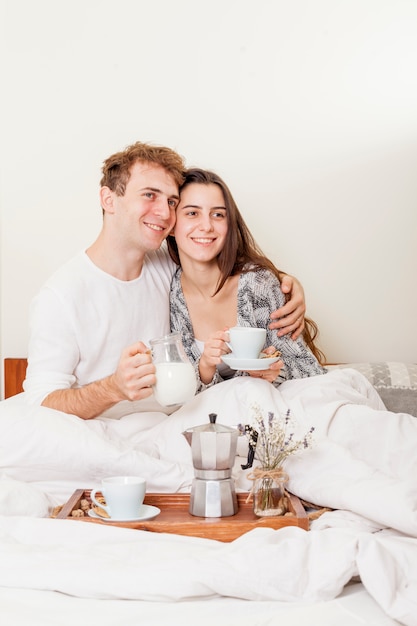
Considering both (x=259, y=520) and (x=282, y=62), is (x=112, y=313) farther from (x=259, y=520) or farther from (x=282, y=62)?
(x=282, y=62)

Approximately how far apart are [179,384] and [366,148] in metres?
1.47

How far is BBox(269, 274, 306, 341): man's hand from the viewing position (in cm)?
222

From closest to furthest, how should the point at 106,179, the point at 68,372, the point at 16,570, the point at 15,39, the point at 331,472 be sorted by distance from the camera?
the point at 16,570, the point at 331,472, the point at 68,372, the point at 106,179, the point at 15,39

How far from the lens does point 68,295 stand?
2.13 m

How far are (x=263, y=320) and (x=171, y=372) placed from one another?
1.93 ft

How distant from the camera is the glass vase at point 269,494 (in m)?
1.48

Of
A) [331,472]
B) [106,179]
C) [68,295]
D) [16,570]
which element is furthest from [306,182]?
[16,570]

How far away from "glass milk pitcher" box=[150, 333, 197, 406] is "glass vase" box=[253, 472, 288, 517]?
33 centimetres

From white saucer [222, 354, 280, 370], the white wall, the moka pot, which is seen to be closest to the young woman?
white saucer [222, 354, 280, 370]

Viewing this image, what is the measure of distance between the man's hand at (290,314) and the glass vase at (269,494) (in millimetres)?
784

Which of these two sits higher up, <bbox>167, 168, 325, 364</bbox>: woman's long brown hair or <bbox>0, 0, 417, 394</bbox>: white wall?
<bbox>0, 0, 417, 394</bbox>: white wall

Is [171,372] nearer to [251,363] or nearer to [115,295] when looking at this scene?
[251,363]

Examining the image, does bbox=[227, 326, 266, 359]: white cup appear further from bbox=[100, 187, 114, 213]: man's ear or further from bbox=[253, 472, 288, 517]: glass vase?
bbox=[100, 187, 114, 213]: man's ear

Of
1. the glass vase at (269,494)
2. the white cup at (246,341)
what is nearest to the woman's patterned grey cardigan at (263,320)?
the white cup at (246,341)
